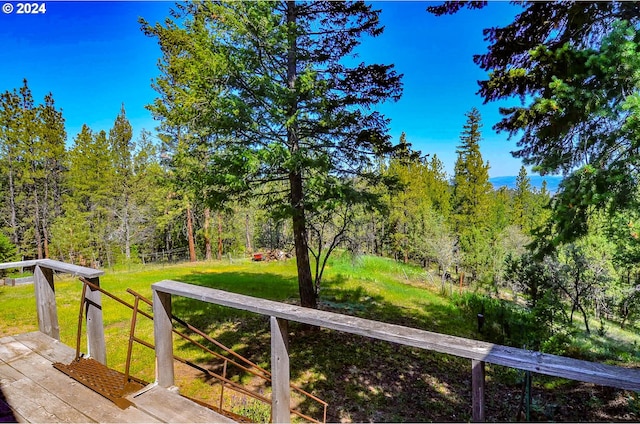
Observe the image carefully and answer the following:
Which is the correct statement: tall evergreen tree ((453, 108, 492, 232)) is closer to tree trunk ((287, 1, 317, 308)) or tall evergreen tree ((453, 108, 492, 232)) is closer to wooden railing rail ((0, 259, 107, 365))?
tree trunk ((287, 1, 317, 308))

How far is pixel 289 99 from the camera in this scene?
526 cm

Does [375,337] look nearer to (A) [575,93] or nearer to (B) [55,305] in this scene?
(A) [575,93]

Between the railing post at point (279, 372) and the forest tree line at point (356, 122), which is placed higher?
the forest tree line at point (356, 122)

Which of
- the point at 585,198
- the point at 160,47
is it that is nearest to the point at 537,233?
the point at 585,198

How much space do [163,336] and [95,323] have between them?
89 cm

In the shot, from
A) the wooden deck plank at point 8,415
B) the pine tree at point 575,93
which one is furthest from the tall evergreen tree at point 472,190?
the wooden deck plank at point 8,415

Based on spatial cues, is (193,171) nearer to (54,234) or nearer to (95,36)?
(95,36)

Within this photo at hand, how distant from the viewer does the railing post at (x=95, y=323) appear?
8.43 ft

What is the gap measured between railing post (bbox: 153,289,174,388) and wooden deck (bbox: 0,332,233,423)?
0.09 m

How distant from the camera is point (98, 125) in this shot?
841 inches

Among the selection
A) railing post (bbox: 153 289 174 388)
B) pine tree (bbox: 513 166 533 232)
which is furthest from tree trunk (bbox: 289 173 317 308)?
pine tree (bbox: 513 166 533 232)

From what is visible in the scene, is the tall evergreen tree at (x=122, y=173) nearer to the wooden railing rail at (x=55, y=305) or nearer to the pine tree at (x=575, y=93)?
the wooden railing rail at (x=55, y=305)

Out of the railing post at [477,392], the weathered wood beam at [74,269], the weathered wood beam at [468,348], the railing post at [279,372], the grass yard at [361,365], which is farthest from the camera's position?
the grass yard at [361,365]

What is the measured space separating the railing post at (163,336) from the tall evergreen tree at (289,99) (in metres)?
2.78
